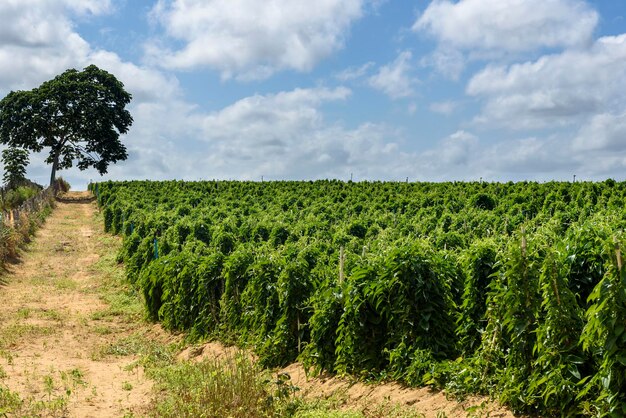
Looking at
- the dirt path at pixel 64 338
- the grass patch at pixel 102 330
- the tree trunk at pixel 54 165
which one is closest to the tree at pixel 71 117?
the tree trunk at pixel 54 165

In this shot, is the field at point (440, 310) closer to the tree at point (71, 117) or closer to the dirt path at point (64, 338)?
the dirt path at point (64, 338)

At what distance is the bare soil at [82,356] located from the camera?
367 inches

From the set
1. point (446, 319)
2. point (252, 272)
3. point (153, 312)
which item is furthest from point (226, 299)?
point (446, 319)

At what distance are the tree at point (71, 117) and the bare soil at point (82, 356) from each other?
40.8 meters

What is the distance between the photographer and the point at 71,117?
2616 inches

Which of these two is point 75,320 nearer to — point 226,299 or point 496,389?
point 226,299

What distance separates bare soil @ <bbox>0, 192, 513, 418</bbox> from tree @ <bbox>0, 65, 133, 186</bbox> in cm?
4085

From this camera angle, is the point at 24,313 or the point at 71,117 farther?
the point at 71,117

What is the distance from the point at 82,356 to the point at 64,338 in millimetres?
1804

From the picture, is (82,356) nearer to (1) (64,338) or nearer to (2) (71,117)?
(1) (64,338)

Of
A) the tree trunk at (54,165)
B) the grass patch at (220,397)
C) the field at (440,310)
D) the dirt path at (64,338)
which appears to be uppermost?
the tree trunk at (54,165)

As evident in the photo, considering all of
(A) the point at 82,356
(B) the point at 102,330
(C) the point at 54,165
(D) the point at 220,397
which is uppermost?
(C) the point at 54,165

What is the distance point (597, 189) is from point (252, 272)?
2592 cm

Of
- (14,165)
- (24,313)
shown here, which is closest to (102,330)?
(24,313)
